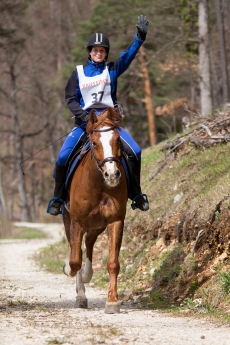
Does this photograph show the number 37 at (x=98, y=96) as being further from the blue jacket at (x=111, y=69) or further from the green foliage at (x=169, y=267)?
the green foliage at (x=169, y=267)

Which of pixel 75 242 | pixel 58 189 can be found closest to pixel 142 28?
pixel 58 189

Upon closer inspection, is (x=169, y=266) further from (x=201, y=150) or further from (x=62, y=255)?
Answer: (x=62, y=255)

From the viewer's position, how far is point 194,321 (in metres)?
8.27

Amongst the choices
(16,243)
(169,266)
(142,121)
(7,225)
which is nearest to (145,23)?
(169,266)

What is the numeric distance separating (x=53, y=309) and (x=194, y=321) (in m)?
2.12

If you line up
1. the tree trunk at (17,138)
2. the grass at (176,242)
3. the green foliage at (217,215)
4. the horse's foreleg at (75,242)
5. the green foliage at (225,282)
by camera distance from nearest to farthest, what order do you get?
the green foliage at (225,282)
the grass at (176,242)
the horse's foreleg at (75,242)
the green foliage at (217,215)
the tree trunk at (17,138)

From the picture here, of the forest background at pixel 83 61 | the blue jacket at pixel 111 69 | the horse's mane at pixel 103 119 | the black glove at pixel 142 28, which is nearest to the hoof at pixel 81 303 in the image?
the horse's mane at pixel 103 119

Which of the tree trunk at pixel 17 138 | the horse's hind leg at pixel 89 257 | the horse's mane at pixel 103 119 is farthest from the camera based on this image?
the tree trunk at pixel 17 138

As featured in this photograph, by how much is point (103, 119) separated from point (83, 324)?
2.77 metres

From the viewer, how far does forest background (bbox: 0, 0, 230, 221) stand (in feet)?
102

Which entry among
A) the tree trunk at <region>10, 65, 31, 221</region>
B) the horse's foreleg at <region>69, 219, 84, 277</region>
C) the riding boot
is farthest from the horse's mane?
the tree trunk at <region>10, 65, 31, 221</region>

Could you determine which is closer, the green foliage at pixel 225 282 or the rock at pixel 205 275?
the green foliage at pixel 225 282

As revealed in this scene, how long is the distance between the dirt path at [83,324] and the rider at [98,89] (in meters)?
2.01

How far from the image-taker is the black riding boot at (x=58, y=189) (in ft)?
33.8
